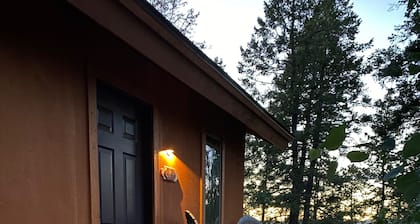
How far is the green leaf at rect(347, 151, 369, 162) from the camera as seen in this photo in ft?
2.11

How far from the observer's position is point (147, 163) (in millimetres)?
3299

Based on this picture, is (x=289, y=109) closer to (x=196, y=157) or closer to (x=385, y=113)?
(x=385, y=113)

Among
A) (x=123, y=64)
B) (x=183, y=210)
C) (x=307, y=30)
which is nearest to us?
(x=123, y=64)

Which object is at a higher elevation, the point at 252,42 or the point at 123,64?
the point at 252,42

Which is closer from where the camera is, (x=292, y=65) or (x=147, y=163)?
(x=147, y=163)

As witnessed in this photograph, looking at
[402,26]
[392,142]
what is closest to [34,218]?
[392,142]

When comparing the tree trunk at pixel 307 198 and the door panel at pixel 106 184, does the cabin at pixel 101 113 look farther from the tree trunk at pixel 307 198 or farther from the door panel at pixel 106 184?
the tree trunk at pixel 307 198

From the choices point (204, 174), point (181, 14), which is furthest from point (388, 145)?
point (181, 14)

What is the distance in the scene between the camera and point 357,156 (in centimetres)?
65

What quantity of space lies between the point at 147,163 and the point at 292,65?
9714 mm

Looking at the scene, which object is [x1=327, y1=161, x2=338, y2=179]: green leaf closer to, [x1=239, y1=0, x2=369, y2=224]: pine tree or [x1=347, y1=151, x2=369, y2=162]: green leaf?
[x1=347, y1=151, x2=369, y2=162]: green leaf

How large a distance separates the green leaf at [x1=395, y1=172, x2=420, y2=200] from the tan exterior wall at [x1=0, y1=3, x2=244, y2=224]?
1.80 meters

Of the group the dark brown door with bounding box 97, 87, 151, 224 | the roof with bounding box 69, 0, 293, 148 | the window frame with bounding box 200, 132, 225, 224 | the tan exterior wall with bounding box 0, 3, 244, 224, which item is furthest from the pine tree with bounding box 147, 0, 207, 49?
the dark brown door with bounding box 97, 87, 151, 224

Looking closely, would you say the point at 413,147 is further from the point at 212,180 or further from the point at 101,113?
the point at 212,180
